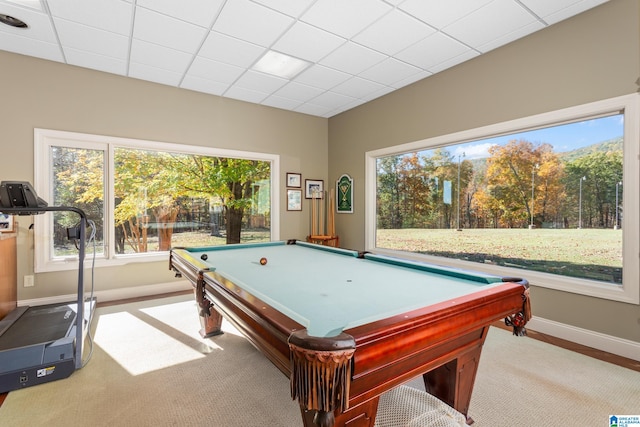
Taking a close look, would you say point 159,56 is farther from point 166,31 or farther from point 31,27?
point 31,27

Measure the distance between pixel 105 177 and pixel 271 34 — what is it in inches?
110

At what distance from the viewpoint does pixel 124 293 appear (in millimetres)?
3945

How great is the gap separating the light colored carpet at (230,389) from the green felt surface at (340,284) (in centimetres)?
75

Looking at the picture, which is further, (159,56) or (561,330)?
(159,56)

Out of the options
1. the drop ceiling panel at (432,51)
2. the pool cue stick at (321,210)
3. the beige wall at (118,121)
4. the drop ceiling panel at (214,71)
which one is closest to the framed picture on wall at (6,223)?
the beige wall at (118,121)

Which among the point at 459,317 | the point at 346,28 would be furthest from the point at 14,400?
the point at 346,28

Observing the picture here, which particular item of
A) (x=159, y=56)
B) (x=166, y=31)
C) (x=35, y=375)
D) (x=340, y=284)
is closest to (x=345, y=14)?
(x=166, y=31)

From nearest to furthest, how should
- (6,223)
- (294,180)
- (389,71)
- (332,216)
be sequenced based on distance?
(6,223)
(389,71)
(294,180)
(332,216)

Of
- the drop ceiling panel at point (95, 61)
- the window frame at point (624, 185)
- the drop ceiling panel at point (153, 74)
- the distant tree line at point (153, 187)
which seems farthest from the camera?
the distant tree line at point (153, 187)

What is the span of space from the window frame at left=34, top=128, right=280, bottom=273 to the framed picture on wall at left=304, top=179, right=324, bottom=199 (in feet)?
4.64

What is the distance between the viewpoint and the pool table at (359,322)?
3.05 ft

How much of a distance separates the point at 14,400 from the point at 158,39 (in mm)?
3126

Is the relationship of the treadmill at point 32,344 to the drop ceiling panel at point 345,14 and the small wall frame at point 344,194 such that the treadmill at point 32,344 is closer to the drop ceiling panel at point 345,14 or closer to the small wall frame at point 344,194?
the drop ceiling panel at point 345,14

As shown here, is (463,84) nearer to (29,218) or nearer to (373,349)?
(373,349)
